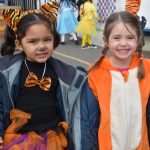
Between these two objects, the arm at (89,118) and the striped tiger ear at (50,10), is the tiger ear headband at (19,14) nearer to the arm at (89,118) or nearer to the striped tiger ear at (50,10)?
the striped tiger ear at (50,10)

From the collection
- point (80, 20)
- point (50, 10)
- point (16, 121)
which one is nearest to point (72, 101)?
point (16, 121)

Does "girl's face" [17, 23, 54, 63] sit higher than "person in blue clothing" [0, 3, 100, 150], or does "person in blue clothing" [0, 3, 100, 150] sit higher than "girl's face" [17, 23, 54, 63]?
"girl's face" [17, 23, 54, 63]

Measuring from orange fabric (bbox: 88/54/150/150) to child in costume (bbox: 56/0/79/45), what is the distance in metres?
10.5

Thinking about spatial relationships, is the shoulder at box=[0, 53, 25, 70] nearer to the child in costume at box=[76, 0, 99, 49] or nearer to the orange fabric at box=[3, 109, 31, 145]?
the orange fabric at box=[3, 109, 31, 145]

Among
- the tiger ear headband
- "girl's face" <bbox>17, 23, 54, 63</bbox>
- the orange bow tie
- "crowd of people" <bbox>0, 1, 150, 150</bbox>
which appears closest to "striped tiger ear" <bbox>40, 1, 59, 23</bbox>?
the tiger ear headband

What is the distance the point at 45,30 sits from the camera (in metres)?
2.75

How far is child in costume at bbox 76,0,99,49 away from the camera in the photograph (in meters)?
12.3

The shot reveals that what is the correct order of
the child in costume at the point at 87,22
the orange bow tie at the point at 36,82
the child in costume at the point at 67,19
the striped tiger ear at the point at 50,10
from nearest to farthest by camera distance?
the orange bow tie at the point at 36,82 < the striped tiger ear at the point at 50,10 < the child in costume at the point at 87,22 < the child in costume at the point at 67,19

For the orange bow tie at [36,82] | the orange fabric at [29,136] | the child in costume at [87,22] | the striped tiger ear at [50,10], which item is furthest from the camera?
the child in costume at [87,22]

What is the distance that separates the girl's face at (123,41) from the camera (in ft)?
9.10

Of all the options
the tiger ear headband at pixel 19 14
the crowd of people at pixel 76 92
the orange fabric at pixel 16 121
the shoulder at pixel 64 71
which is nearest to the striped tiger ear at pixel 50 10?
the tiger ear headband at pixel 19 14

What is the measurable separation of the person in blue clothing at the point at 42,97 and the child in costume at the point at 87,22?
9472 mm

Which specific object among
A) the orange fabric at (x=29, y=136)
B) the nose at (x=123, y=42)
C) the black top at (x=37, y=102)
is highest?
the nose at (x=123, y=42)

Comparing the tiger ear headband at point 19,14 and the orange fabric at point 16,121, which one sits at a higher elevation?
the tiger ear headband at point 19,14
